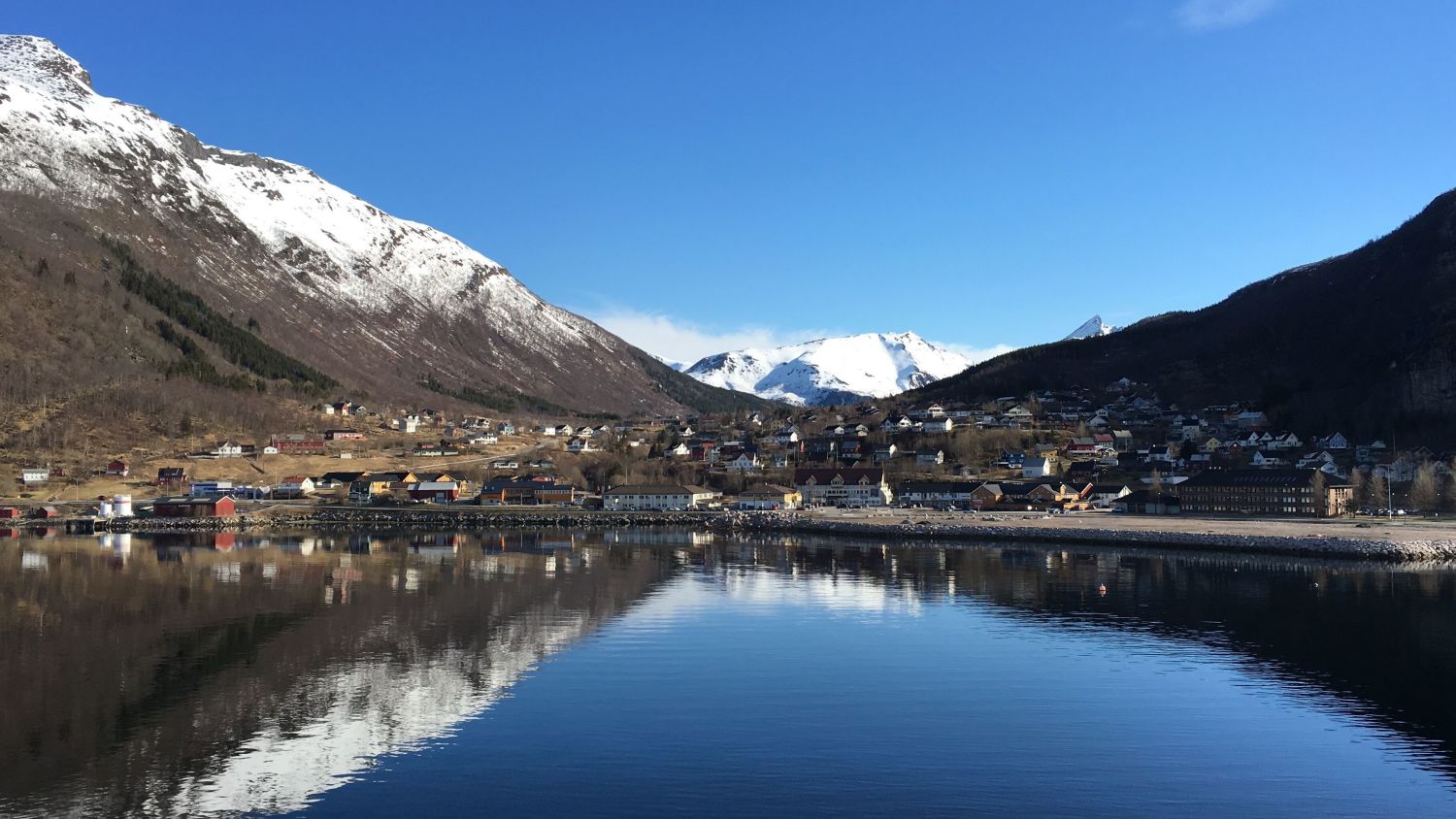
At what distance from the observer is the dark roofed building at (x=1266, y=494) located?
71.9m

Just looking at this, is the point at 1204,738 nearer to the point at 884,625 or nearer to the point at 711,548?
the point at 884,625

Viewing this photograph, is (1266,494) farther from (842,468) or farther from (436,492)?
(436,492)

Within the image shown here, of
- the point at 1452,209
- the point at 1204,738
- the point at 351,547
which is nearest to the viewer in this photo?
the point at 1204,738

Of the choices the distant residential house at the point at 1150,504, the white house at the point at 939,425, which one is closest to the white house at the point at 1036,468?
the distant residential house at the point at 1150,504

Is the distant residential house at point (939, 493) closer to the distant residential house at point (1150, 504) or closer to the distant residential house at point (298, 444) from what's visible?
the distant residential house at point (1150, 504)

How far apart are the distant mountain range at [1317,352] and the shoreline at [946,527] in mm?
41247

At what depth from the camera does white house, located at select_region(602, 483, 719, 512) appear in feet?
287

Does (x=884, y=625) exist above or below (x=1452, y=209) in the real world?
below

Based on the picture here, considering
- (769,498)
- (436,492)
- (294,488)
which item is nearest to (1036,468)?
(769,498)

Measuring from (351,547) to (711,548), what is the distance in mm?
20143

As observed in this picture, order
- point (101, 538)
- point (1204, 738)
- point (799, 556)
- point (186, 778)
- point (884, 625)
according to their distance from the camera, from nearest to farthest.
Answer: point (186, 778), point (1204, 738), point (884, 625), point (799, 556), point (101, 538)

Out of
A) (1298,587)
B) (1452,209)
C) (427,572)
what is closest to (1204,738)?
(1298,587)

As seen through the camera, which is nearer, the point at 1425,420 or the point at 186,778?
the point at 186,778

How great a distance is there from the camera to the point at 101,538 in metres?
65.8
